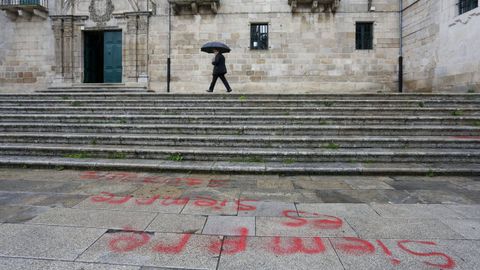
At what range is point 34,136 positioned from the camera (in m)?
7.63

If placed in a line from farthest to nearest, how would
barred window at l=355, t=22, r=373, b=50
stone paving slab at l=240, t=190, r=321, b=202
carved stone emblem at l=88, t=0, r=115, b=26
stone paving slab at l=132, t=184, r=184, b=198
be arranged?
carved stone emblem at l=88, t=0, r=115, b=26
barred window at l=355, t=22, r=373, b=50
stone paving slab at l=132, t=184, r=184, b=198
stone paving slab at l=240, t=190, r=321, b=202

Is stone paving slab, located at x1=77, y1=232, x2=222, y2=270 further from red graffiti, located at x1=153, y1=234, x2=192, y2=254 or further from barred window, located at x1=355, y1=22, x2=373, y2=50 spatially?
barred window, located at x1=355, y1=22, x2=373, y2=50

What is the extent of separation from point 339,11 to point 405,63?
455cm

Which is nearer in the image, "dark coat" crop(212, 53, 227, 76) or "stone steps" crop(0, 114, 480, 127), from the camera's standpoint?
"stone steps" crop(0, 114, 480, 127)

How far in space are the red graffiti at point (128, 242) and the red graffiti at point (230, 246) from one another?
2.46 feet

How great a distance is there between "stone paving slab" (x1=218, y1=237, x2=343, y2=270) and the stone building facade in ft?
44.2

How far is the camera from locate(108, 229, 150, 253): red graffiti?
9.22 feet

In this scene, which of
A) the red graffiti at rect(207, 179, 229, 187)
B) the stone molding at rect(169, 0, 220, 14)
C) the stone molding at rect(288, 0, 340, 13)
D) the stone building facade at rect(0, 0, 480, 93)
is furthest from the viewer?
the stone building facade at rect(0, 0, 480, 93)

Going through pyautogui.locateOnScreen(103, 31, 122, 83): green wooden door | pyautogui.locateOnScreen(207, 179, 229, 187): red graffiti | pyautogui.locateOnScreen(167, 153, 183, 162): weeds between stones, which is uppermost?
pyautogui.locateOnScreen(103, 31, 122, 83): green wooden door

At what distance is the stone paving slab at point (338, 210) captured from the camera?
371 cm

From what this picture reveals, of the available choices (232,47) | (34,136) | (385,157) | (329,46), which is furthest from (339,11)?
(34,136)

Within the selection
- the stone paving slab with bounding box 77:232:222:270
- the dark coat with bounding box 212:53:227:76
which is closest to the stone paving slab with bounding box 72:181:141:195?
the stone paving slab with bounding box 77:232:222:270

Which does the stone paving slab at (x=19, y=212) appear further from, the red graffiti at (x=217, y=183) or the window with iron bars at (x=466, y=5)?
→ the window with iron bars at (x=466, y=5)

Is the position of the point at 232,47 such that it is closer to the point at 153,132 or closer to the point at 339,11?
the point at 339,11
